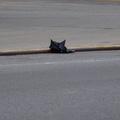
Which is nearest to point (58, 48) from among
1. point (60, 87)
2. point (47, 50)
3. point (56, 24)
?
point (47, 50)

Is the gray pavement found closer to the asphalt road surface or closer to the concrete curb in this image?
the concrete curb

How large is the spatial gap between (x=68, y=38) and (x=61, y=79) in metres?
5.70

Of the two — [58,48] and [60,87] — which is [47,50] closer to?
[58,48]

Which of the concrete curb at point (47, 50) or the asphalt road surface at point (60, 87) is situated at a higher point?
the asphalt road surface at point (60, 87)

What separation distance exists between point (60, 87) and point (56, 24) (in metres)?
9.32

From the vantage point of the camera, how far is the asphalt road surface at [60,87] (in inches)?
Result: 275

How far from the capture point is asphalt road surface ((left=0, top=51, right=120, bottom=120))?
6984 millimetres

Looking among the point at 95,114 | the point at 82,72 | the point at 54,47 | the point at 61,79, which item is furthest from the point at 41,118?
the point at 54,47

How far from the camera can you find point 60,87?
27.9ft

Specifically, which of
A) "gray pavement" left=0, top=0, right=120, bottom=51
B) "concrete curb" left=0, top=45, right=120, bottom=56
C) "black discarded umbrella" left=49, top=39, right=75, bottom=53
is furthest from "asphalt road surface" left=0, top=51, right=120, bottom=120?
"gray pavement" left=0, top=0, right=120, bottom=51

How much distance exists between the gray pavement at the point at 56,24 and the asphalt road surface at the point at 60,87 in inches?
85.4

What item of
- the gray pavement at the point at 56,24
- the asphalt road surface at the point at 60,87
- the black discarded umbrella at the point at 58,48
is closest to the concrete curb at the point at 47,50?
the black discarded umbrella at the point at 58,48

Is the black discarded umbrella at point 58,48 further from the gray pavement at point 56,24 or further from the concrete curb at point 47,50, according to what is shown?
the gray pavement at point 56,24

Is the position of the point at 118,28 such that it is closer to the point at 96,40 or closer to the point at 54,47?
the point at 96,40
